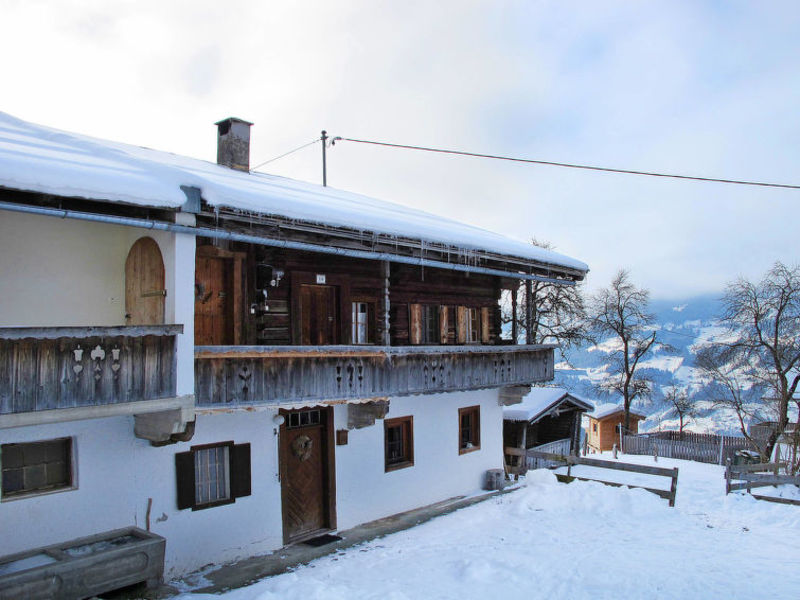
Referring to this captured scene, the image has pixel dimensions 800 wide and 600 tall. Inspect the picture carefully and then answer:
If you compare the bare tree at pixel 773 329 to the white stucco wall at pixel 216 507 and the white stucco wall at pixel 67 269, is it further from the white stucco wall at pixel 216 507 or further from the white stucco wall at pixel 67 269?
the white stucco wall at pixel 67 269

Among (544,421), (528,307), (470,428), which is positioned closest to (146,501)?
(470,428)

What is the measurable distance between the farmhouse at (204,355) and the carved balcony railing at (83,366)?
0.02 m

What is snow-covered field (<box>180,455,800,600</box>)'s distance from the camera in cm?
1021

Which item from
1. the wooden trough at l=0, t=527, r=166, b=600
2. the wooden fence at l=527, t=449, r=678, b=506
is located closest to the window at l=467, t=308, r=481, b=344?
the wooden fence at l=527, t=449, r=678, b=506

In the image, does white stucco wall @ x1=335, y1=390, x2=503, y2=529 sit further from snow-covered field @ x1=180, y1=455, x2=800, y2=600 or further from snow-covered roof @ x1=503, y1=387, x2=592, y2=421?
snow-covered roof @ x1=503, y1=387, x2=592, y2=421

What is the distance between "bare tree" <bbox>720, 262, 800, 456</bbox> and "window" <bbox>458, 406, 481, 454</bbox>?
2287 centimetres

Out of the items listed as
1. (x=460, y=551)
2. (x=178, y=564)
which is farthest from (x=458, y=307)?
(x=178, y=564)

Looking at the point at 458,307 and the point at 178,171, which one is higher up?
the point at 178,171

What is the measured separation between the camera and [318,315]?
14.0 m

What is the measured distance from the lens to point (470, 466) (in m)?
18.3

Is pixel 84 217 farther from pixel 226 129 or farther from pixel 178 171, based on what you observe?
pixel 226 129

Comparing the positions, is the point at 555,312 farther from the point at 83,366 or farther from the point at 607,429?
the point at 83,366

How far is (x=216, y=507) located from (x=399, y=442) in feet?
18.3

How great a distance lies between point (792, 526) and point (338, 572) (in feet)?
36.9
